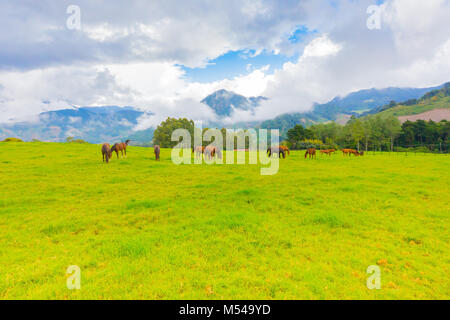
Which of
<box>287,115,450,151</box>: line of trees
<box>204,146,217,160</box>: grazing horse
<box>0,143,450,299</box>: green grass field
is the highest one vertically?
<box>287,115,450,151</box>: line of trees

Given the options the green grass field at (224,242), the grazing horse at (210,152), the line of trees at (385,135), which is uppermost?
the line of trees at (385,135)

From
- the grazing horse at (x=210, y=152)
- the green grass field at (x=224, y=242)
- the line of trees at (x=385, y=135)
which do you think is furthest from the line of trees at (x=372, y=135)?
the green grass field at (x=224, y=242)

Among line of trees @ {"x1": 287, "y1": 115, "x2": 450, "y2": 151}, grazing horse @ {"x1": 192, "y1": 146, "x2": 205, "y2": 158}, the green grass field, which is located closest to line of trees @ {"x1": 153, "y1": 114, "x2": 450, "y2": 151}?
line of trees @ {"x1": 287, "y1": 115, "x2": 450, "y2": 151}

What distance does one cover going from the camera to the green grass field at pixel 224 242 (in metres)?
4.40

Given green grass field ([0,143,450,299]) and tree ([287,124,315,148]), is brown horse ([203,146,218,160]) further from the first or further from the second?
tree ([287,124,315,148])

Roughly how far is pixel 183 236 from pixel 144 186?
785 cm

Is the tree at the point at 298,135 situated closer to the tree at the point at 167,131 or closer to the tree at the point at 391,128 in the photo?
the tree at the point at 391,128

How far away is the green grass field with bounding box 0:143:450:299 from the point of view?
440 centimetres

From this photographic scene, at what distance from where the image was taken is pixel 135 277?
184 inches

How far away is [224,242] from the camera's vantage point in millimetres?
6258

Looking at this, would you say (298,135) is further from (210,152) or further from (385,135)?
(210,152)
